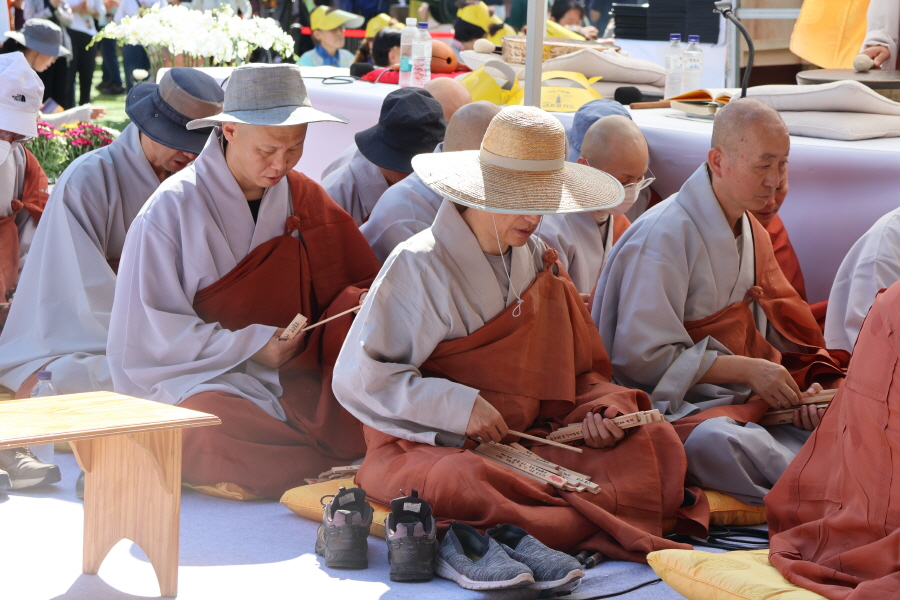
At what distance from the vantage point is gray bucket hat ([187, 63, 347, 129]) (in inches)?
132

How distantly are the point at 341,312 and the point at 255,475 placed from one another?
0.60 metres

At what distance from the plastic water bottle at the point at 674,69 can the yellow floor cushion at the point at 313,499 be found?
3116 mm

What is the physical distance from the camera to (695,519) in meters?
2.96

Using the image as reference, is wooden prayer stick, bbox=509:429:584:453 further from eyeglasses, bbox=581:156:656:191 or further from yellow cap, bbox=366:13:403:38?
yellow cap, bbox=366:13:403:38

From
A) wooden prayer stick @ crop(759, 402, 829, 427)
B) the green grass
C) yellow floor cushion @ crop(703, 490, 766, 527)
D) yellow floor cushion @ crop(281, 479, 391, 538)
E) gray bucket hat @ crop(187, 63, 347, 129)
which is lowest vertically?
the green grass

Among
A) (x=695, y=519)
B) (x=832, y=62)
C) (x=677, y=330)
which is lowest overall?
(x=695, y=519)

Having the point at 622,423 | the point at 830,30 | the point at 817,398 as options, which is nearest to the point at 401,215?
the point at 622,423

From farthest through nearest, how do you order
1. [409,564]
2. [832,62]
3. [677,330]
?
[832,62] → [677,330] → [409,564]

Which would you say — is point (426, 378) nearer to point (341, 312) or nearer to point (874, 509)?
point (341, 312)

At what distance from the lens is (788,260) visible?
400cm

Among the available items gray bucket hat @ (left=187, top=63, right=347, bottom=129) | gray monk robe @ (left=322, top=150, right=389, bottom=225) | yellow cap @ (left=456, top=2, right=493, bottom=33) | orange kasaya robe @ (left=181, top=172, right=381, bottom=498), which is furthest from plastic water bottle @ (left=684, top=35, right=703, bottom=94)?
yellow cap @ (left=456, top=2, right=493, bottom=33)

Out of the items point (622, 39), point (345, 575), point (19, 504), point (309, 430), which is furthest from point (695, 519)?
point (622, 39)

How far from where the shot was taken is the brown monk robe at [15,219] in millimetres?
4434

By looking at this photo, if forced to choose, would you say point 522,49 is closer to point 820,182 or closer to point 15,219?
point 820,182
